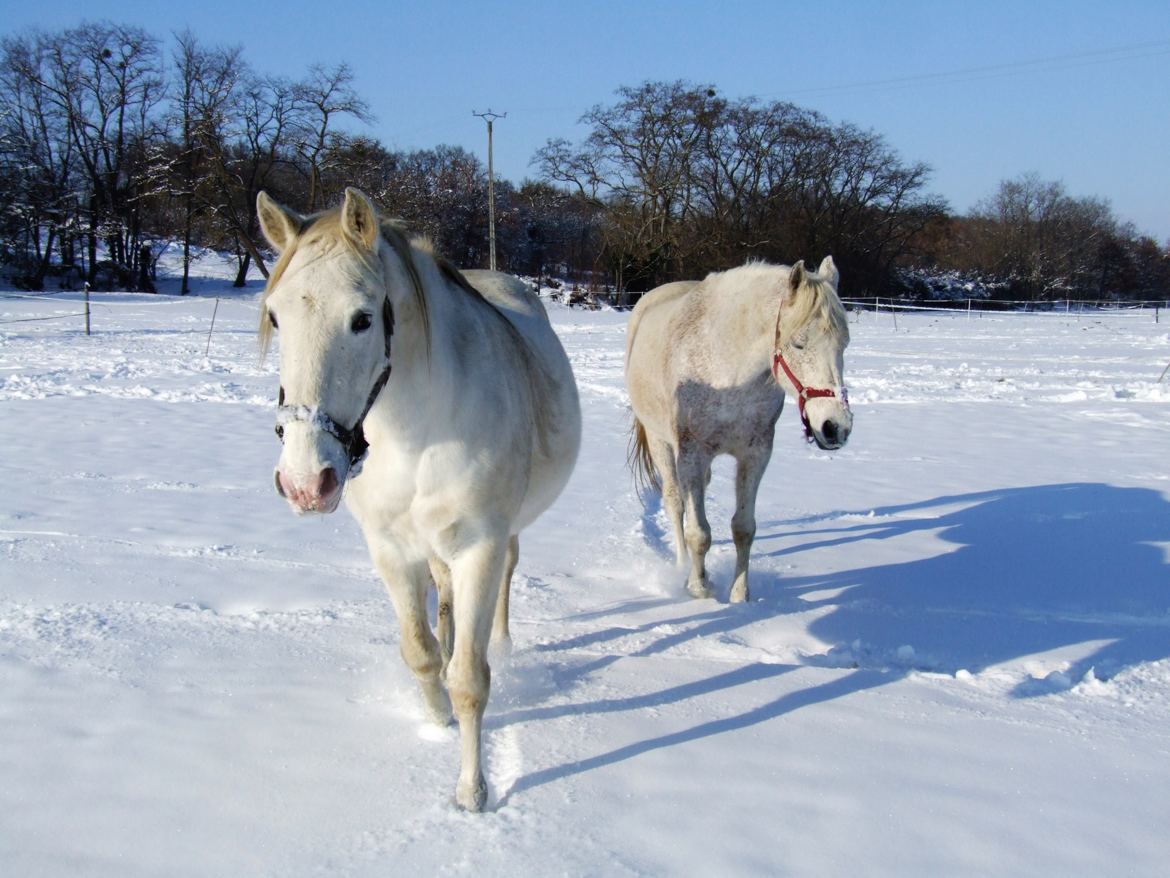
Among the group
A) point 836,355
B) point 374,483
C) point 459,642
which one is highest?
point 836,355

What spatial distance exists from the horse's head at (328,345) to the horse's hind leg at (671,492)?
3471mm

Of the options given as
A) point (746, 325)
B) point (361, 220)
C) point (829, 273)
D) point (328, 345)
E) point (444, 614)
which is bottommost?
point (444, 614)

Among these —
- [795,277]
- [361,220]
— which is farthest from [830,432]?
[361,220]

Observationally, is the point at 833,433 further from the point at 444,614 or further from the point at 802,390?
the point at 444,614

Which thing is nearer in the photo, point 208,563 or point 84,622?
point 84,622

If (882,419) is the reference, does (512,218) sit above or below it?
above

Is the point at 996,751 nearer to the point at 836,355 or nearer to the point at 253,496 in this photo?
the point at 836,355

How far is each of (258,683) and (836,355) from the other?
2947 mm

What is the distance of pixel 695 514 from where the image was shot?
4.93 m

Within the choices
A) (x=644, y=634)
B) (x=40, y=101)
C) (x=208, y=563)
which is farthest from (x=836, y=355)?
(x=40, y=101)

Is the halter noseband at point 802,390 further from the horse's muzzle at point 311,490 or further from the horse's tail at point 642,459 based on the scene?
the horse's muzzle at point 311,490

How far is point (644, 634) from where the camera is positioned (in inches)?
164

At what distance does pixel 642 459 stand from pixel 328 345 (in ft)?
15.7

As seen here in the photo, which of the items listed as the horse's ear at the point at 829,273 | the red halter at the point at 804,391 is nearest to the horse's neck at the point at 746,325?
the red halter at the point at 804,391
